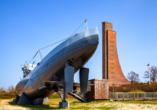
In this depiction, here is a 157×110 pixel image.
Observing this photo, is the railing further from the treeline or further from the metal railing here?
the treeline

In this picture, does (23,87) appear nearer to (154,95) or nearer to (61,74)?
(61,74)

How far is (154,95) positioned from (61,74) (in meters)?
20.1

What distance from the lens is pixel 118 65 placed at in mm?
59250

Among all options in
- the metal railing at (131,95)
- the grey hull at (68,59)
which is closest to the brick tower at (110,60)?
the metal railing at (131,95)

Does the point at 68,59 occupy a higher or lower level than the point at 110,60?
lower

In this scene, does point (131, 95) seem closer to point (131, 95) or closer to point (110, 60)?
point (131, 95)

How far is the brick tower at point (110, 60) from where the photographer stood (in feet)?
189

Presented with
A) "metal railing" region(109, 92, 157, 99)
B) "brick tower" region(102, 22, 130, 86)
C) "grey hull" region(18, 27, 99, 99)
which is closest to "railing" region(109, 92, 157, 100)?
"metal railing" region(109, 92, 157, 99)

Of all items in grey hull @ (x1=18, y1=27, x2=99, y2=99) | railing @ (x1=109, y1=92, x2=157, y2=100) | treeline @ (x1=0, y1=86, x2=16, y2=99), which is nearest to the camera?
grey hull @ (x1=18, y1=27, x2=99, y2=99)

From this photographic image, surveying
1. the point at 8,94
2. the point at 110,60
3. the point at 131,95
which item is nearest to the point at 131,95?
the point at 131,95

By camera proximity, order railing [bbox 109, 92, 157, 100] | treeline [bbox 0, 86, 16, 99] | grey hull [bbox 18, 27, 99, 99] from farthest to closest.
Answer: treeline [bbox 0, 86, 16, 99] → railing [bbox 109, 92, 157, 100] → grey hull [bbox 18, 27, 99, 99]

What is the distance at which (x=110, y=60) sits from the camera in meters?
58.7

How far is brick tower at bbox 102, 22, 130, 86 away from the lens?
5766 cm

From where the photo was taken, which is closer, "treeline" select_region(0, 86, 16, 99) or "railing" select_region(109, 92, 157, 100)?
"railing" select_region(109, 92, 157, 100)
